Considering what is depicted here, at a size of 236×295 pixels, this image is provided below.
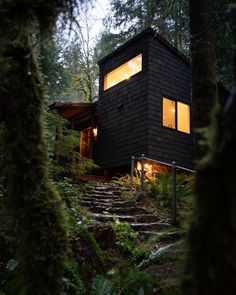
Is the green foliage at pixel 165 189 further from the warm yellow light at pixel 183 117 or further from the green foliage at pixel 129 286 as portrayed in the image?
the warm yellow light at pixel 183 117

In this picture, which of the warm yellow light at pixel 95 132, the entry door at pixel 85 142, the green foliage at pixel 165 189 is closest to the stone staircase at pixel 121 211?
the green foliage at pixel 165 189

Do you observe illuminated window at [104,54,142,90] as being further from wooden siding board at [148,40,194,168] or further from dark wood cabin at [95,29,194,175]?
wooden siding board at [148,40,194,168]

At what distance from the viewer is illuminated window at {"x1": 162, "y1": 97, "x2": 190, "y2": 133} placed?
51.2 ft

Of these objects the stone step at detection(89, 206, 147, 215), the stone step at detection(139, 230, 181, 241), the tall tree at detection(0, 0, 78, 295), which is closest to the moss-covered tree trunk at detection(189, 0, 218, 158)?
the stone step at detection(139, 230, 181, 241)

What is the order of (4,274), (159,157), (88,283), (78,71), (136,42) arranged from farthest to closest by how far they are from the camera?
(78,71) → (136,42) → (159,157) → (88,283) → (4,274)

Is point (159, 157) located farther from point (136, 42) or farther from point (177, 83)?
point (136, 42)

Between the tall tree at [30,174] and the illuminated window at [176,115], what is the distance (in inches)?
504

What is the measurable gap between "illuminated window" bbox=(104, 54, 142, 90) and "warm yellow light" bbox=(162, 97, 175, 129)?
194 centimetres

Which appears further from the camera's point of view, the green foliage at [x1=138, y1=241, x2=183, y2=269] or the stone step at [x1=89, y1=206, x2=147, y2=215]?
the stone step at [x1=89, y1=206, x2=147, y2=215]

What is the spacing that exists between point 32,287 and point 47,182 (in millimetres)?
833

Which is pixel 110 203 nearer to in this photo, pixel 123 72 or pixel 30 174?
pixel 30 174

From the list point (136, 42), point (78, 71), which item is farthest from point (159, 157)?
point (78, 71)

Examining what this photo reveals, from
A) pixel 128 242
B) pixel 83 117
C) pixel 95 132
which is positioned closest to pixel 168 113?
pixel 95 132

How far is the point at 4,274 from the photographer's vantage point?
4137 mm
